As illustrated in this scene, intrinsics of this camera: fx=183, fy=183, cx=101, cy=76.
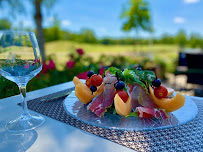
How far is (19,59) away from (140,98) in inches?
16.1

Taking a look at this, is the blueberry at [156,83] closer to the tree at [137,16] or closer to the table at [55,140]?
the table at [55,140]

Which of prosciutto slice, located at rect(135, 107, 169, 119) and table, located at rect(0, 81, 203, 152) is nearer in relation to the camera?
table, located at rect(0, 81, 203, 152)

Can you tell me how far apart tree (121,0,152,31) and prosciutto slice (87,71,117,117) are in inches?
300

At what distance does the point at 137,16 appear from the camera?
7719mm

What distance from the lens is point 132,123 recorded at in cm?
55

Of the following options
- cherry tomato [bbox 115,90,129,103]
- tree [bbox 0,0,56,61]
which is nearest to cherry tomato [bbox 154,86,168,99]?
cherry tomato [bbox 115,90,129,103]

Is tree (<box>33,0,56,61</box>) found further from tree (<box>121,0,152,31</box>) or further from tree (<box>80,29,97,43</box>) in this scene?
tree (<box>80,29,97,43</box>)

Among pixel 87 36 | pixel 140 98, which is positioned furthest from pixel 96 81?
pixel 87 36

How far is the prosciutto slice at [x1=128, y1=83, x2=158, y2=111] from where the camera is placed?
619mm

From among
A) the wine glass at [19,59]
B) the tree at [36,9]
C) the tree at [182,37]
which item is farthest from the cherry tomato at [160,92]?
the tree at [182,37]

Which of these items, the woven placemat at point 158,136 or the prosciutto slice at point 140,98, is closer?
the woven placemat at point 158,136

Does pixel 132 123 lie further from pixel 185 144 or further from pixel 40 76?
pixel 40 76

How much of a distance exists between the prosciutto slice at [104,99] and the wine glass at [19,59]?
18cm

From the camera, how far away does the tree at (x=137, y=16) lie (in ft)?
25.3
